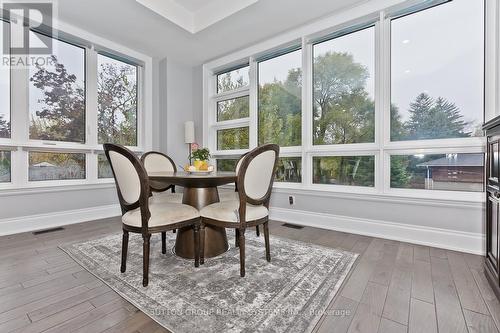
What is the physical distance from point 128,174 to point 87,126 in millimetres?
2443

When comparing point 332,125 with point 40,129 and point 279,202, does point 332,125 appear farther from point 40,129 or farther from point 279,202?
point 40,129

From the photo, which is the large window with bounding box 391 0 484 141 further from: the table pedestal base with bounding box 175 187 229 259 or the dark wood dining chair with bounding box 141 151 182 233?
the dark wood dining chair with bounding box 141 151 182 233

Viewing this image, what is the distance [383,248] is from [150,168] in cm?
267

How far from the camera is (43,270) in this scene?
5.83ft

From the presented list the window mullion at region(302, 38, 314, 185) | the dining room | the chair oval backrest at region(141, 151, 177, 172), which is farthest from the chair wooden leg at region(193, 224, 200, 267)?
the window mullion at region(302, 38, 314, 185)

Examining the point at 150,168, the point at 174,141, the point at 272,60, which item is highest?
the point at 272,60

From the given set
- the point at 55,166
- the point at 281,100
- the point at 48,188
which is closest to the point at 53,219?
the point at 48,188

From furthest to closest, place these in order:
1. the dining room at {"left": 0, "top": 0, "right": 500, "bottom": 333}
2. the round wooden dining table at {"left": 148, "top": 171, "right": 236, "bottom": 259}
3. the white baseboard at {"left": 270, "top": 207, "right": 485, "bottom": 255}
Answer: the white baseboard at {"left": 270, "top": 207, "right": 485, "bottom": 255}, the round wooden dining table at {"left": 148, "top": 171, "right": 236, "bottom": 259}, the dining room at {"left": 0, "top": 0, "right": 500, "bottom": 333}

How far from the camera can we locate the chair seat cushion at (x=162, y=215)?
5.14 ft

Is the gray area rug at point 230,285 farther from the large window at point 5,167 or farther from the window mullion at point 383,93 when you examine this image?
the large window at point 5,167

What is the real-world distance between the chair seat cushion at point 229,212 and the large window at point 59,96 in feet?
8.86

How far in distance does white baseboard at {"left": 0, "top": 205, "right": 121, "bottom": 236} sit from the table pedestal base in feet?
6.69

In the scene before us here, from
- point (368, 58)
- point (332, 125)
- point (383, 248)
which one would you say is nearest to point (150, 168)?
point (332, 125)

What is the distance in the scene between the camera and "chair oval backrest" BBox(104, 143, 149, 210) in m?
1.51
